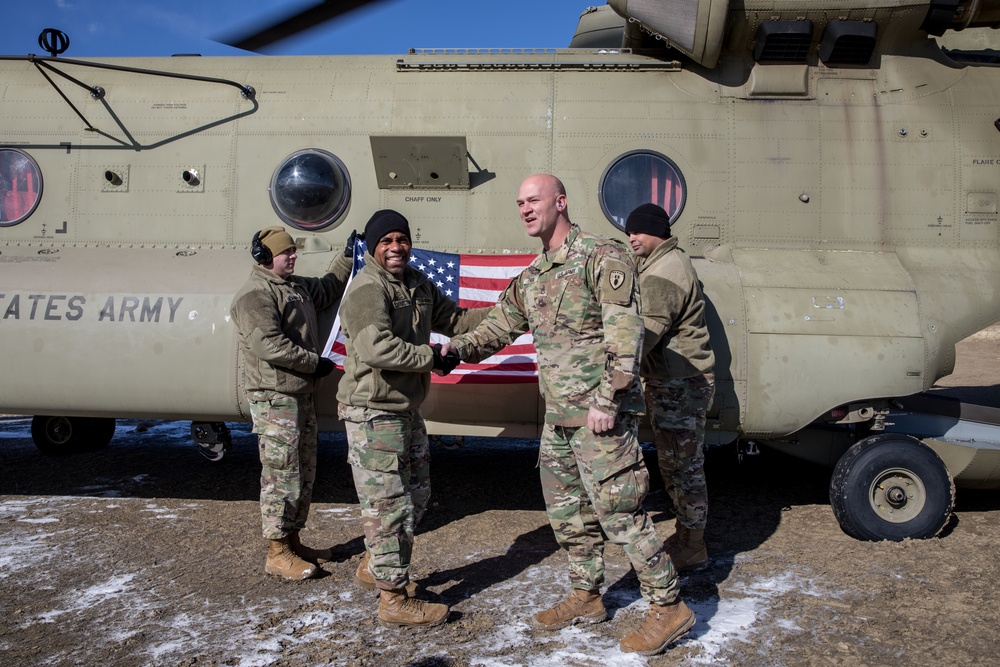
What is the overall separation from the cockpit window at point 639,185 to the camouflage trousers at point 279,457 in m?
2.56

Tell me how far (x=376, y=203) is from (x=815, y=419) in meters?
3.30

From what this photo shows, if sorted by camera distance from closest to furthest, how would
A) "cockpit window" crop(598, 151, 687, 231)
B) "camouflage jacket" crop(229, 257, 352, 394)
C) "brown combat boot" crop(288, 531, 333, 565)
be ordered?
"camouflage jacket" crop(229, 257, 352, 394) < "brown combat boot" crop(288, 531, 333, 565) < "cockpit window" crop(598, 151, 687, 231)

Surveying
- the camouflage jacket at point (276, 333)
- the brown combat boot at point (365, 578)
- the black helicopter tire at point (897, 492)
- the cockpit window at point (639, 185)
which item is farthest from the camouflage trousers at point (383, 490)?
the black helicopter tire at point (897, 492)

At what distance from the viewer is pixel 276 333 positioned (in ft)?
14.4

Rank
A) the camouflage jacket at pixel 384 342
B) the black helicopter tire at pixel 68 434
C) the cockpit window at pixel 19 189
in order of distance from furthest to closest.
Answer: the black helicopter tire at pixel 68 434, the cockpit window at pixel 19 189, the camouflage jacket at pixel 384 342

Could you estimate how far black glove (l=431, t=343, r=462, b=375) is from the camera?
386cm

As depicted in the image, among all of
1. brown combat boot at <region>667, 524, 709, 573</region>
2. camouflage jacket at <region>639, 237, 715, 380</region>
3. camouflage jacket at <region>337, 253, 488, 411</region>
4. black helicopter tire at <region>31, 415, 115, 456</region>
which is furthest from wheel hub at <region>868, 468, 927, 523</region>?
black helicopter tire at <region>31, 415, 115, 456</region>

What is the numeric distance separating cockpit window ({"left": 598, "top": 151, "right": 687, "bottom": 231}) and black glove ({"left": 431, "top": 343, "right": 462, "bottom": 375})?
2.06 m

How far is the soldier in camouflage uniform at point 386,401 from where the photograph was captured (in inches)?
148

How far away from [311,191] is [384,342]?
2351 mm

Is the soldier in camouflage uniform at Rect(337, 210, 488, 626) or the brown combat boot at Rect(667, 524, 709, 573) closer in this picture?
the soldier in camouflage uniform at Rect(337, 210, 488, 626)

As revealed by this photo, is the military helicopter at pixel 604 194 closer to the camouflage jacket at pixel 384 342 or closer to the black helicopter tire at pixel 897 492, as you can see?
the black helicopter tire at pixel 897 492

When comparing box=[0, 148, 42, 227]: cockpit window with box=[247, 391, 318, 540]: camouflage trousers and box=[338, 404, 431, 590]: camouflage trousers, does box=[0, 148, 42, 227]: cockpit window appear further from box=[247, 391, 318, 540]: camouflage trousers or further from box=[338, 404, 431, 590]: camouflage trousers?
box=[338, 404, 431, 590]: camouflage trousers

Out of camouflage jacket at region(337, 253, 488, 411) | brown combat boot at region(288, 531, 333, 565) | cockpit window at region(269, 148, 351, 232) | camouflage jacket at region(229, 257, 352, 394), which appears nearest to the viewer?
camouflage jacket at region(337, 253, 488, 411)
